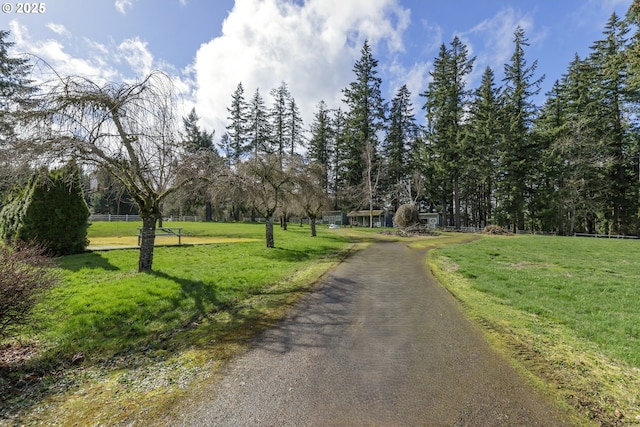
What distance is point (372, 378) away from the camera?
330 centimetres

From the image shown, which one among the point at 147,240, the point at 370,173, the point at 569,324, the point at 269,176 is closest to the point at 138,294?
the point at 147,240

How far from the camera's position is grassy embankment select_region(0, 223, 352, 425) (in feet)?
9.50

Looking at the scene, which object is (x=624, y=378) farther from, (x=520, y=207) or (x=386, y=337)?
(x=520, y=207)

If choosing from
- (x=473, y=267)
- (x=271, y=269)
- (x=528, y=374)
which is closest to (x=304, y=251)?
(x=271, y=269)

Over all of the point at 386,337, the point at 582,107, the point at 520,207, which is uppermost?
the point at 582,107

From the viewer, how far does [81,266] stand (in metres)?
8.92

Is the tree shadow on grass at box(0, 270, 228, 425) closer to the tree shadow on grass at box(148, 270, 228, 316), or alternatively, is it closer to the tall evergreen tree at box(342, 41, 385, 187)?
the tree shadow on grass at box(148, 270, 228, 316)

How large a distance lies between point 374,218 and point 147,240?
40.3 metres

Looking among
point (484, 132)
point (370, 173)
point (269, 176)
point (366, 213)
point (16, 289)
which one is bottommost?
point (16, 289)

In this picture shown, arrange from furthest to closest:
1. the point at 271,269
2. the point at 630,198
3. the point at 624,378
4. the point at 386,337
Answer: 1. the point at 630,198
2. the point at 271,269
3. the point at 386,337
4. the point at 624,378

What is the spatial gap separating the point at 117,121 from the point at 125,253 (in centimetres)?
699

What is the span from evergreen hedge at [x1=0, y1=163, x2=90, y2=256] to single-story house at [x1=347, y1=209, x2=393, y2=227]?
1484 inches

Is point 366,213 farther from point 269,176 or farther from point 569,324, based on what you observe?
point 569,324

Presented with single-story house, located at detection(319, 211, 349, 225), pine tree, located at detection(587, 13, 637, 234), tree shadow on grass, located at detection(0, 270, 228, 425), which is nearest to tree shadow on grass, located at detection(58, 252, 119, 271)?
tree shadow on grass, located at detection(0, 270, 228, 425)
